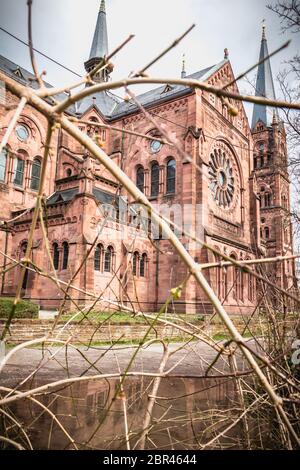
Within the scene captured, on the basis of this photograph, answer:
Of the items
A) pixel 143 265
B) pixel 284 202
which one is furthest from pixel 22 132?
pixel 284 202

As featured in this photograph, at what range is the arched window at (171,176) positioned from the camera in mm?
22219

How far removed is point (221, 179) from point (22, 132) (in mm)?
14025

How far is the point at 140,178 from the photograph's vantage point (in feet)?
79.3

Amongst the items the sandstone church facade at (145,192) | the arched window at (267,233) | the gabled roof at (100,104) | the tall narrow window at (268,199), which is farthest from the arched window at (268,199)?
the gabled roof at (100,104)

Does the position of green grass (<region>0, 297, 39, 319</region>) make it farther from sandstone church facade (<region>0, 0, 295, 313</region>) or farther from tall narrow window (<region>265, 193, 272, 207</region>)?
tall narrow window (<region>265, 193, 272, 207</region>)

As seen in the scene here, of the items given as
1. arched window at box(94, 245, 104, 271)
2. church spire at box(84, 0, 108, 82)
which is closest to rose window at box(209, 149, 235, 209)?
arched window at box(94, 245, 104, 271)

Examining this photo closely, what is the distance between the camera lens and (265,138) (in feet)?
137

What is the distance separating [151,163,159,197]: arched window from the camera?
2306cm

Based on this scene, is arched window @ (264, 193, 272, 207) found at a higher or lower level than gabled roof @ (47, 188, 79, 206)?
higher

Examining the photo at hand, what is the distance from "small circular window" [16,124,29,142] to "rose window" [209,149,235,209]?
1221cm

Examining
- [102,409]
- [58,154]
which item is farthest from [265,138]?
[102,409]

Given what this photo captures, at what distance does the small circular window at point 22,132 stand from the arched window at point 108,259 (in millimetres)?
9421

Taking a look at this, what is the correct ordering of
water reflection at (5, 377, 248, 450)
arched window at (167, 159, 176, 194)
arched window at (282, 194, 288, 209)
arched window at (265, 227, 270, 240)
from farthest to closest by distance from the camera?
arched window at (282, 194, 288, 209) → arched window at (265, 227, 270, 240) → arched window at (167, 159, 176, 194) → water reflection at (5, 377, 248, 450)

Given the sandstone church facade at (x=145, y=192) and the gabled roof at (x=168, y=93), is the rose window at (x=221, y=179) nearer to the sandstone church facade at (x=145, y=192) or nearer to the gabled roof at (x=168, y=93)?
the sandstone church facade at (x=145, y=192)
